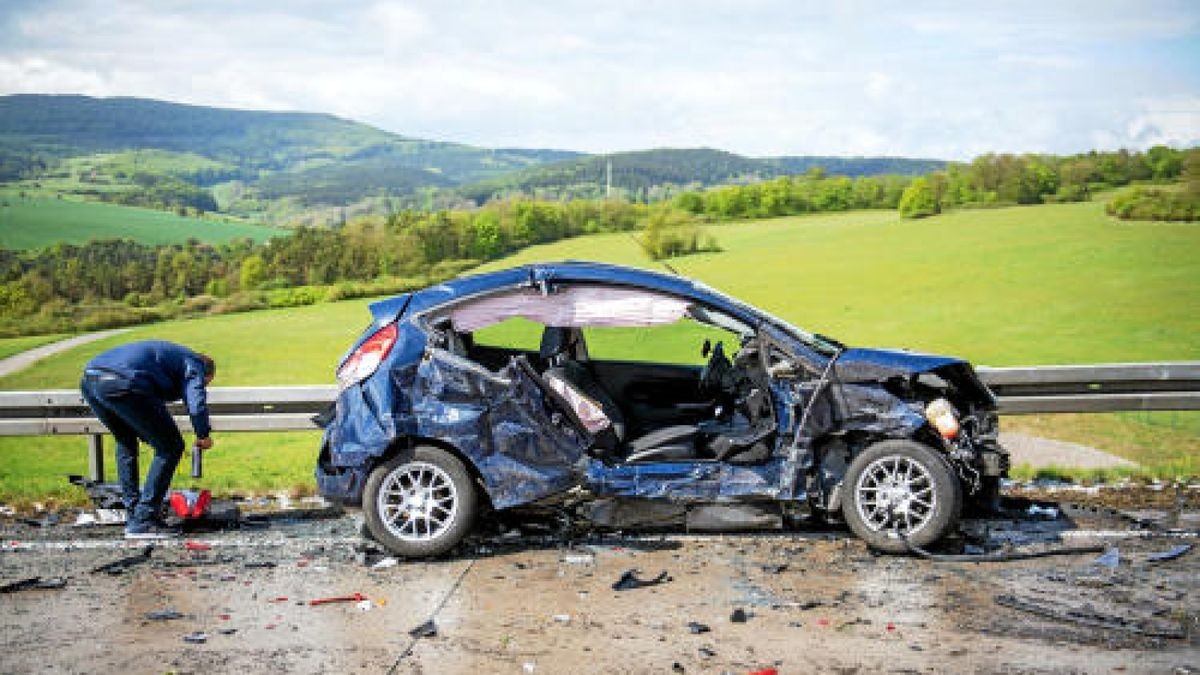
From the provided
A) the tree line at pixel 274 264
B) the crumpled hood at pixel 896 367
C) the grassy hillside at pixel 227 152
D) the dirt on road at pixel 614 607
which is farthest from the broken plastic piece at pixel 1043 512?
the grassy hillside at pixel 227 152

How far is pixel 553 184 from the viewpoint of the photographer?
51594mm

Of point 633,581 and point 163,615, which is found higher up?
point 633,581

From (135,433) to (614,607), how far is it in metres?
3.87

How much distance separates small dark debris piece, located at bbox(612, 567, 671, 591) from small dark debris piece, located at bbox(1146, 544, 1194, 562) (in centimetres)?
276

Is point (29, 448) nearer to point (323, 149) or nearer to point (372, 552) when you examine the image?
point (372, 552)

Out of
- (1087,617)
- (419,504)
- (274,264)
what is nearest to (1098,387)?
(1087,617)

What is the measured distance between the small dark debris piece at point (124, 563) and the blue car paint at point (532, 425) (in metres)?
1.26

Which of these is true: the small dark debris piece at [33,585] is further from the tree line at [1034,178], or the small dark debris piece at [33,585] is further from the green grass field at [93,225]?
the green grass field at [93,225]

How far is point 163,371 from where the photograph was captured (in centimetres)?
767

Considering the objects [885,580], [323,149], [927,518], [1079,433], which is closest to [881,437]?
[927,518]

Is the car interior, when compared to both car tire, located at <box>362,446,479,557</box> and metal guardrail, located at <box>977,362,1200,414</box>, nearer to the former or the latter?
car tire, located at <box>362,446,479,557</box>

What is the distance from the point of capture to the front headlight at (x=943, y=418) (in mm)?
6672

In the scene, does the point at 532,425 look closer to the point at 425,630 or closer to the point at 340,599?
the point at 340,599

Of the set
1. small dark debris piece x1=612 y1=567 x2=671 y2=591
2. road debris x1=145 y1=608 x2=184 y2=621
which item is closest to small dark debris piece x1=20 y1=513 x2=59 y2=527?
road debris x1=145 y1=608 x2=184 y2=621
